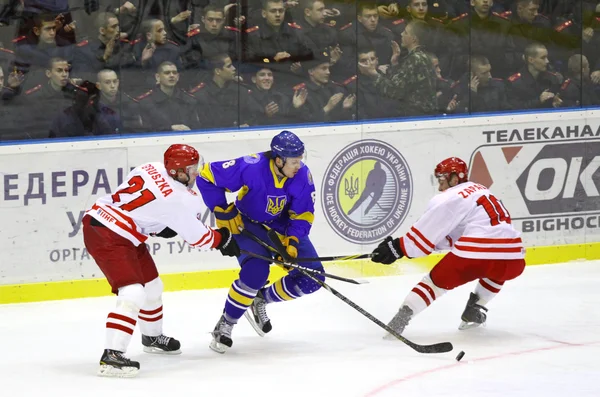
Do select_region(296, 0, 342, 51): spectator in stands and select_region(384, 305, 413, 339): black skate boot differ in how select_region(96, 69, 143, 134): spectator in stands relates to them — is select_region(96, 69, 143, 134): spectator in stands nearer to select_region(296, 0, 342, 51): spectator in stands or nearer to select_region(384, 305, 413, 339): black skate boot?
select_region(296, 0, 342, 51): spectator in stands

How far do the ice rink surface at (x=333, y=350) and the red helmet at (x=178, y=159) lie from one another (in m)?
0.84

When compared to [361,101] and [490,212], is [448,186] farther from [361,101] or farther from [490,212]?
[361,101]

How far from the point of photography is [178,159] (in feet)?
16.6

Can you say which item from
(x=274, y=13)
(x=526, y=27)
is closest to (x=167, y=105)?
(x=274, y=13)

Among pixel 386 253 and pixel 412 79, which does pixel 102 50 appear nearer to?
pixel 412 79

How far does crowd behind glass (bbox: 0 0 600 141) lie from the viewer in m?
6.70

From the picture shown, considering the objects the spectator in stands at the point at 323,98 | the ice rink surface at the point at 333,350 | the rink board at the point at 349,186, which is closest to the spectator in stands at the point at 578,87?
the rink board at the point at 349,186

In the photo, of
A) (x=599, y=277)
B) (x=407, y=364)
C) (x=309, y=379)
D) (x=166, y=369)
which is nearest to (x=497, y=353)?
(x=407, y=364)

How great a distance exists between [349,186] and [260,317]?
160 cm

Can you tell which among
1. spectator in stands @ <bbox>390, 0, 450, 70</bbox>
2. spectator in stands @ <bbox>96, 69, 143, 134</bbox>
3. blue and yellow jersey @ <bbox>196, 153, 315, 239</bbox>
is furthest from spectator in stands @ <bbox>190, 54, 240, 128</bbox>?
blue and yellow jersey @ <bbox>196, 153, 315, 239</bbox>

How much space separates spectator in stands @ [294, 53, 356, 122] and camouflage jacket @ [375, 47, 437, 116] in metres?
0.25

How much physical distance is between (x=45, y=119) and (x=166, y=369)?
205 cm

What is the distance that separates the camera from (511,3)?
25.6 ft

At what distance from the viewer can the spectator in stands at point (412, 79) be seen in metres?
7.56
